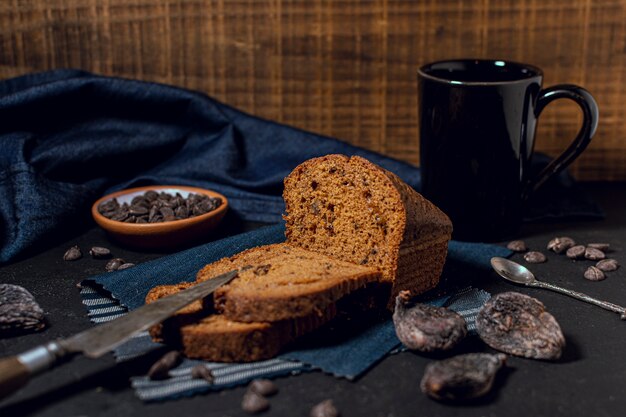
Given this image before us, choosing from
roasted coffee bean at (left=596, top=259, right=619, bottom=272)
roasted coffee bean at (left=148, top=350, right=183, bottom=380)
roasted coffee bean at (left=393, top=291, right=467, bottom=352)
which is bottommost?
roasted coffee bean at (left=596, top=259, right=619, bottom=272)

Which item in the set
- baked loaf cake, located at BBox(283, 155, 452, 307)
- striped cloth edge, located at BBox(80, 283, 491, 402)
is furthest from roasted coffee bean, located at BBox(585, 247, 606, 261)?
striped cloth edge, located at BBox(80, 283, 491, 402)

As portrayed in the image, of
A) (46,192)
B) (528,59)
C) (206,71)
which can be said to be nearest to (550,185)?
(528,59)

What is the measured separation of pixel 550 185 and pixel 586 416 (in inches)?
69.3

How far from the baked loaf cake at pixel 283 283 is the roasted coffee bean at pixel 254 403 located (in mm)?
249

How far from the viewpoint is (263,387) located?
1868 millimetres

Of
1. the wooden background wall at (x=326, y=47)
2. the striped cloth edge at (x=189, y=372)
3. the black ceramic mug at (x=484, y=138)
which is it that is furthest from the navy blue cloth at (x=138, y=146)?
the striped cloth edge at (x=189, y=372)

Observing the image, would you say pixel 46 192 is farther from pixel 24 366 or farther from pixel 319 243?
pixel 24 366

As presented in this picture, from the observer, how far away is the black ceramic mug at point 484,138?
2.72 metres

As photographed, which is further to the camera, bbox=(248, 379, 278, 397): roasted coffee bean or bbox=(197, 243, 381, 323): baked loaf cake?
bbox=(197, 243, 381, 323): baked loaf cake

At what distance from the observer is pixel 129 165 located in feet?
11.3

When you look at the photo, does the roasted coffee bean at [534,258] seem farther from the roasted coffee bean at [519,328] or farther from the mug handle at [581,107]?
the roasted coffee bean at [519,328]

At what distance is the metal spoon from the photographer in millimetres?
2365

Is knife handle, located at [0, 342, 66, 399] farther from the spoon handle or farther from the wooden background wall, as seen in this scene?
the wooden background wall

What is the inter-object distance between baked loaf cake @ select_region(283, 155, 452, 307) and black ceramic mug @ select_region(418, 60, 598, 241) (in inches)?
14.7
